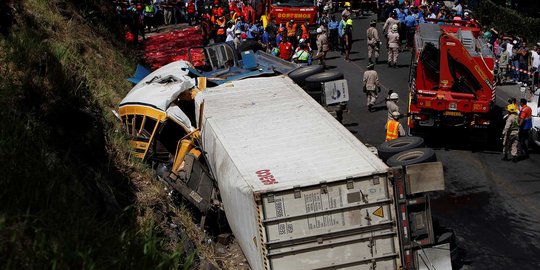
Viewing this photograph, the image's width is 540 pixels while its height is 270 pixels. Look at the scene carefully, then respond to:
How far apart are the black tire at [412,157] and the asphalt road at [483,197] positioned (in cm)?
169

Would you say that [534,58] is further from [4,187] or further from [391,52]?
[4,187]

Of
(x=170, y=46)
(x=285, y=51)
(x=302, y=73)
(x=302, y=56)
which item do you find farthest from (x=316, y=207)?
(x=170, y=46)

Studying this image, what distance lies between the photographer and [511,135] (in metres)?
19.2

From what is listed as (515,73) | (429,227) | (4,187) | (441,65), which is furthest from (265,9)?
(4,187)

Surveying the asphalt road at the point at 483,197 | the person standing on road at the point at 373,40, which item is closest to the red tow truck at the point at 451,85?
the asphalt road at the point at 483,197

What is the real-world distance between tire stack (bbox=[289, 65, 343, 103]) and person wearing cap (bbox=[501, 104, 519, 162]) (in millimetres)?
4825

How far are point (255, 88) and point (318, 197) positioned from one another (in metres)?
6.66

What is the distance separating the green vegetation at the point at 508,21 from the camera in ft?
112

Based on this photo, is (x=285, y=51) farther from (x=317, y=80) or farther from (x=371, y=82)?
(x=317, y=80)

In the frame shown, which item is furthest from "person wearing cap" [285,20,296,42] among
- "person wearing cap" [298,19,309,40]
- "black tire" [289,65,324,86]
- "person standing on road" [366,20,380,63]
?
"black tire" [289,65,324,86]

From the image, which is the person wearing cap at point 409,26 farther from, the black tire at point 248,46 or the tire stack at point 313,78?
the tire stack at point 313,78

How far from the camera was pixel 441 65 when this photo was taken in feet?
66.9

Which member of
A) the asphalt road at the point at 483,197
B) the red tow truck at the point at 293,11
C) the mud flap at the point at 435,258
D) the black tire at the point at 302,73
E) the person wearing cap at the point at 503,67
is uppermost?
the red tow truck at the point at 293,11

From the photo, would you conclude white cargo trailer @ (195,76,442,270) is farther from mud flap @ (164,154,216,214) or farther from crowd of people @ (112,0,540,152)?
crowd of people @ (112,0,540,152)
